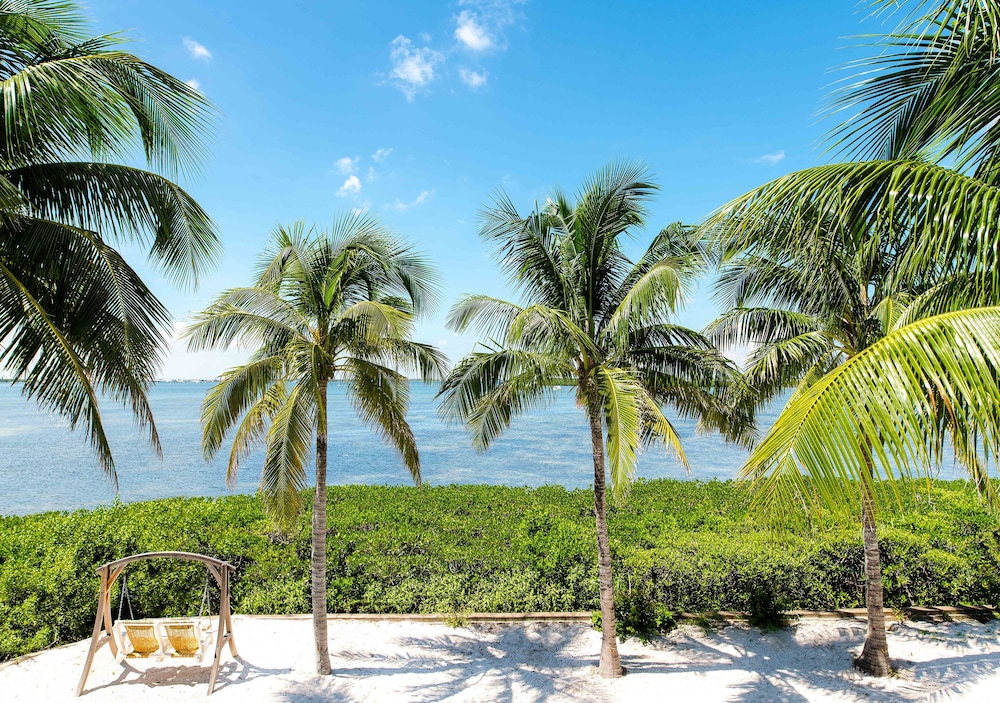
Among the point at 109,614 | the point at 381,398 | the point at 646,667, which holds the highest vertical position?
the point at 381,398

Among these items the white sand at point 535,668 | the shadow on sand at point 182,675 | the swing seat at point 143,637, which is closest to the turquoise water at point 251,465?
the white sand at point 535,668

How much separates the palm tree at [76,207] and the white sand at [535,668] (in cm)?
427

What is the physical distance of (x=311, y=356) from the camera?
683 cm

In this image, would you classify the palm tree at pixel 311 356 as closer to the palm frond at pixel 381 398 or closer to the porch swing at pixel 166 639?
the palm frond at pixel 381 398

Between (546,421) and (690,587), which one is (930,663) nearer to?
(690,587)

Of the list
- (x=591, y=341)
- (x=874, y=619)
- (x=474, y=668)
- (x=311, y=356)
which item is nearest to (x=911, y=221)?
(x=591, y=341)

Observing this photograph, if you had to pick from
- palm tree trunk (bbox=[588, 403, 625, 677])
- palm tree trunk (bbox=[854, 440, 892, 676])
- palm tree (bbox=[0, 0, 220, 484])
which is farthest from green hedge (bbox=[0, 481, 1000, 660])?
palm tree (bbox=[0, 0, 220, 484])

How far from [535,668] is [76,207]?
8067 millimetres

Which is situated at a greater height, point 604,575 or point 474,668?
point 604,575

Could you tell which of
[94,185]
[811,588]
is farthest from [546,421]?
[94,185]

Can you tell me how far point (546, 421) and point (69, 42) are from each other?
63.3 metres

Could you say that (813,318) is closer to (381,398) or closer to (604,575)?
(604,575)

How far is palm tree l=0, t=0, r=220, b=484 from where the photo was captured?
420 centimetres

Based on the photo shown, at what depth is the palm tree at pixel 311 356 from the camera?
280 inches
